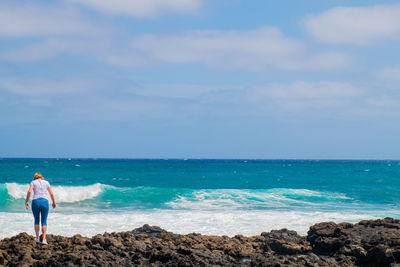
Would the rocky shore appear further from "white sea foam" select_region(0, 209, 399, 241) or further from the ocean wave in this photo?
the ocean wave

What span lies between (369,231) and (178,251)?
373 cm

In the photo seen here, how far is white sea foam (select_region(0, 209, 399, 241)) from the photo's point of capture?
12477 millimetres

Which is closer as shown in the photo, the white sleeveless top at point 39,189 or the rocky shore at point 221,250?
the rocky shore at point 221,250

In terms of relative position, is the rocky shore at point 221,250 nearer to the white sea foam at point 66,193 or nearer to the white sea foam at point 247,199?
the white sea foam at point 247,199

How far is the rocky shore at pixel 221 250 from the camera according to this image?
6715 mm

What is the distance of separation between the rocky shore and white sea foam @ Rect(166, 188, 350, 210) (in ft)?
35.9

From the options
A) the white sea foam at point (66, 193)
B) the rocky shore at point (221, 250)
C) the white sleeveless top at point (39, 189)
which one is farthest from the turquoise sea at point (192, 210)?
the rocky shore at point (221, 250)

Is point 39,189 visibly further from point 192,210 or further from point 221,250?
point 192,210

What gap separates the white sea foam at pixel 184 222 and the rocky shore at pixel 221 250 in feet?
10.5

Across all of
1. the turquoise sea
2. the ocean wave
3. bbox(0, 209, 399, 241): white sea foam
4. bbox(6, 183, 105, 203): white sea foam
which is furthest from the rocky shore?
bbox(6, 183, 105, 203): white sea foam

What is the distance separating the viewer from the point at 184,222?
1400 centimetres

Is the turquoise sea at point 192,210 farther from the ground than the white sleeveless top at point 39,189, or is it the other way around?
the white sleeveless top at point 39,189

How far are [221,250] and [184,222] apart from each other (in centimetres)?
601

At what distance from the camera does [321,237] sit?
8.30m
